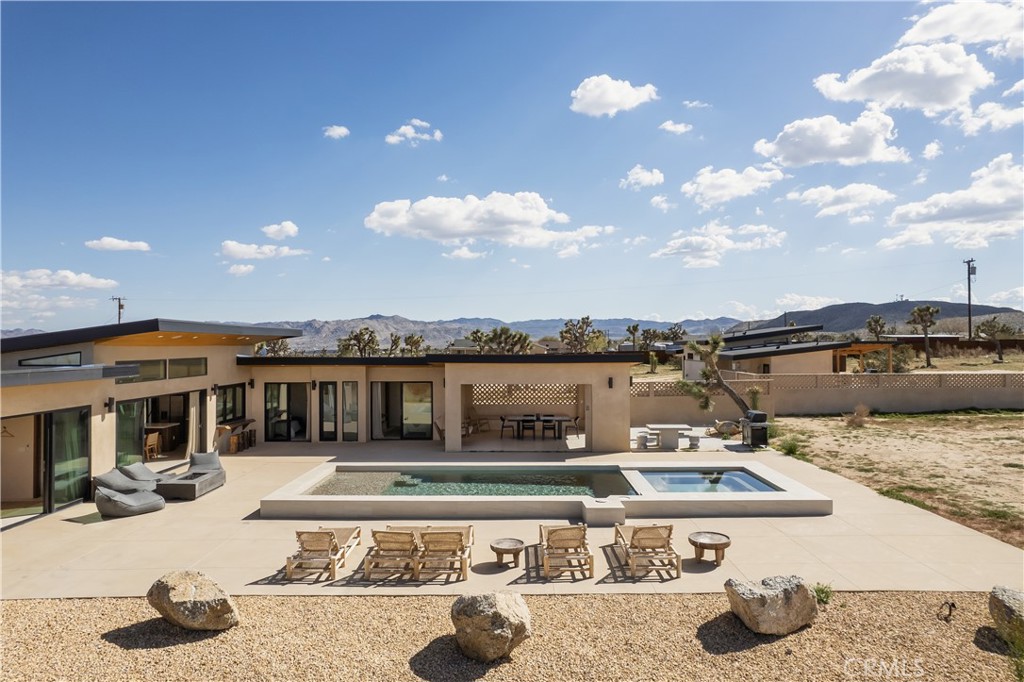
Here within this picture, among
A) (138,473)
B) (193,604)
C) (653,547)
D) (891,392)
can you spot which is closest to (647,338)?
(891,392)

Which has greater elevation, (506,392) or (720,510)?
(506,392)

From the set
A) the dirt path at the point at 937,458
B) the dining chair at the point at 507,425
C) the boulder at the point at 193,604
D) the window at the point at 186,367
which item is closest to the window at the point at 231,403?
the window at the point at 186,367

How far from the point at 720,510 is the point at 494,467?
18.4 feet

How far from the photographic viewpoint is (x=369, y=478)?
13.7 m

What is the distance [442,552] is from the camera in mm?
8266

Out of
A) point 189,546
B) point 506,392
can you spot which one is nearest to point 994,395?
point 506,392

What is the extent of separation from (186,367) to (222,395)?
2104mm

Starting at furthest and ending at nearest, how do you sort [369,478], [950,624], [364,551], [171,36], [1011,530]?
[171,36] → [369,478] → [1011,530] → [364,551] → [950,624]

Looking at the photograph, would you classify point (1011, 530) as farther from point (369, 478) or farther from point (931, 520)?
point (369, 478)

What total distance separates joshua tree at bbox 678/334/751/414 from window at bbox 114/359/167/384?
16607 millimetres

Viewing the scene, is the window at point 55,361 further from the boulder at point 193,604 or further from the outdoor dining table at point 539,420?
the outdoor dining table at point 539,420

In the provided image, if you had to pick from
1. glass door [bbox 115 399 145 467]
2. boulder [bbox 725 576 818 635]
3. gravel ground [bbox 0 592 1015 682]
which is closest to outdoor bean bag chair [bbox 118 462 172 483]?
glass door [bbox 115 399 145 467]

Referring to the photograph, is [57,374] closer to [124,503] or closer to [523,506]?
[124,503]

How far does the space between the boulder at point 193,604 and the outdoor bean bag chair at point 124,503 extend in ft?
18.1
